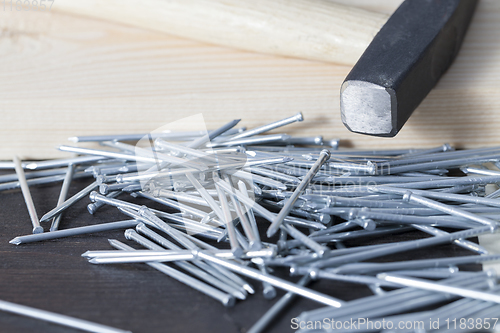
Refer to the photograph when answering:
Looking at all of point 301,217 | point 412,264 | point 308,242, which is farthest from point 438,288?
point 301,217

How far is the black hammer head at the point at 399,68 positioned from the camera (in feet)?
2.50

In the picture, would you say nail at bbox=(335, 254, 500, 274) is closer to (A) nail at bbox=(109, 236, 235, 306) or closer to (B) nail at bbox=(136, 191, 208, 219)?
(A) nail at bbox=(109, 236, 235, 306)

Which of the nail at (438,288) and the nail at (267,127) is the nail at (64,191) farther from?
the nail at (438,288)

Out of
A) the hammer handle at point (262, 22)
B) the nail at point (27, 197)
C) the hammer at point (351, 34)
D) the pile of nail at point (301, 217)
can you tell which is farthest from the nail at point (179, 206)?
the hammer handle at point (262, 22)

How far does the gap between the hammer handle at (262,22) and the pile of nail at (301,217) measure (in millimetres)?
186

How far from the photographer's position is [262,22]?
105 cm

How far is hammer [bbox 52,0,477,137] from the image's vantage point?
78 cm

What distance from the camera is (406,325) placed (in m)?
0.55

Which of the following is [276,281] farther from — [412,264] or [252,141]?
[252,141]

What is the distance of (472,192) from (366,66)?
0.33m

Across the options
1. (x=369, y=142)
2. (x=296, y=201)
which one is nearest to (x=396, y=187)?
(x=296, y=201)

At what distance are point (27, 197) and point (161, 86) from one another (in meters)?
0.42

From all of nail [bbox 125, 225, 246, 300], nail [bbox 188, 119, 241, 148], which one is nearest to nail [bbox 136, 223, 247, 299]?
nail [bbox 125, 225, 246, 300]

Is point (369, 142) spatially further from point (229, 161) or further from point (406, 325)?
point (406, 325)
